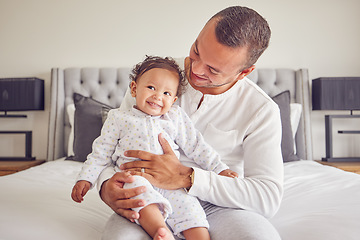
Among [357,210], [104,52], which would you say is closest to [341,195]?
[357,210]

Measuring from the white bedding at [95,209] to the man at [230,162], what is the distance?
0.14 metres

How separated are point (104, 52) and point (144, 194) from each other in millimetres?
2367

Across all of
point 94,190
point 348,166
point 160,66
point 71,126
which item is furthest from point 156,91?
point 348,166

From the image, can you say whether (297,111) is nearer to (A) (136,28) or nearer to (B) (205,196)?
(A) (136,28)

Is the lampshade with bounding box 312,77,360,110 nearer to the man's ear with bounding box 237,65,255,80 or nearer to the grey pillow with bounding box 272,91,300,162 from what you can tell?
the grey pillow with bounding box 272,91,300,162

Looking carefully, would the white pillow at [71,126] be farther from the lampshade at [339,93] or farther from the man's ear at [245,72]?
the lampshade at [339,93]

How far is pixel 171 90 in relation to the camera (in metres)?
1.23

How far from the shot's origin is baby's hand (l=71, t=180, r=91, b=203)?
3.60ft

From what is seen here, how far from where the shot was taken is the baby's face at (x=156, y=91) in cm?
120

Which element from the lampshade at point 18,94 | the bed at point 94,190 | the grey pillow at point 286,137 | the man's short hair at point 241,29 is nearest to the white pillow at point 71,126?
the bed at point 94,190

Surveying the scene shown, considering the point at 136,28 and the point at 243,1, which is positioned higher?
the point at 243,1

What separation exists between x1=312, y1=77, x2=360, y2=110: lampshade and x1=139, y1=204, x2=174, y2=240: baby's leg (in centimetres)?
227

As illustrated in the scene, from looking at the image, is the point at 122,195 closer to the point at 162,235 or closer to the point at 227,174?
the point at 162,235

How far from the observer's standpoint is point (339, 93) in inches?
110
